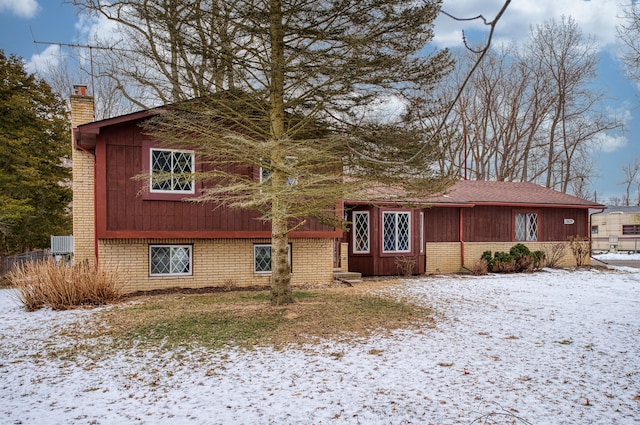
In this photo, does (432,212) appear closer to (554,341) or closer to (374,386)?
(554,341)

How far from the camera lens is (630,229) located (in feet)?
107

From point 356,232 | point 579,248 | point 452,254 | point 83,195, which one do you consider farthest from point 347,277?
point 579,248

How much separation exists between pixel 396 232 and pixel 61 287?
10268 mm

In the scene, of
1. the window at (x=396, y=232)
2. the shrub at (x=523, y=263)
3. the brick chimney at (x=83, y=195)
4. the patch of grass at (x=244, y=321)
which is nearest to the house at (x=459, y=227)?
the window at (x=396, y=232)

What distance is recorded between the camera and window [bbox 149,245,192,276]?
451 inches

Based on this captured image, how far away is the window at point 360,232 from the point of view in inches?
606

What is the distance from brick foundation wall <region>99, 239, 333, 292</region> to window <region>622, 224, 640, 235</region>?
29496mm

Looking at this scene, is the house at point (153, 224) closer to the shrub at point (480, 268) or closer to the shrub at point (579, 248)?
the shrub at point (480, 268)

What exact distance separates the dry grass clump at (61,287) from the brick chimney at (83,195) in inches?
85.4

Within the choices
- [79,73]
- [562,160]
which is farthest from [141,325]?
[562,160]

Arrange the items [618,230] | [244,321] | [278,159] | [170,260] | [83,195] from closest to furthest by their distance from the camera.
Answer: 1. [278,159]
2. [244,321]
3. [170,260]
4. [83,195]
5. [618,230]

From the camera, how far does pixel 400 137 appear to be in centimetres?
815

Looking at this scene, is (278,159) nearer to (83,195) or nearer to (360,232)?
(83,195)

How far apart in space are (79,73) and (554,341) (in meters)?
24.7
